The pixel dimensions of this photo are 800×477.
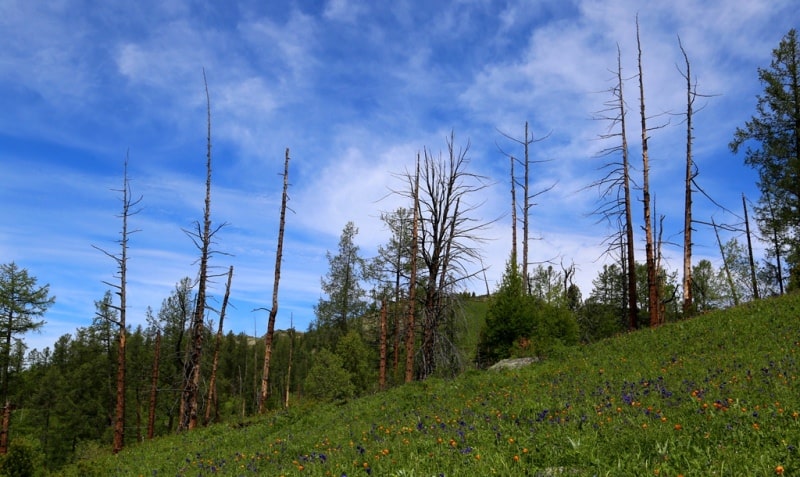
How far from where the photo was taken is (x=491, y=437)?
6656 millimetres

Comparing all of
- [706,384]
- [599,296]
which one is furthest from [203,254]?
[599,296]

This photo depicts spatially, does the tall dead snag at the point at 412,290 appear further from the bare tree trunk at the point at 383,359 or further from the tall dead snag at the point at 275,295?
the tall dead snag at the point at 275,295

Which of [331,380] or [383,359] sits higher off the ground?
[383,359]

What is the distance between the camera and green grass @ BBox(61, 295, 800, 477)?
493 centimetres

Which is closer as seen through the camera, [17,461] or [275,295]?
[17,461]

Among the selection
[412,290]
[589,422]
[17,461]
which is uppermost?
[412,290]

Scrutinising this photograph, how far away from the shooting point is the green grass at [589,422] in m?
4.93

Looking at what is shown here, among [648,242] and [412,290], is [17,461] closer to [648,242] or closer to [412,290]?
[412,290]

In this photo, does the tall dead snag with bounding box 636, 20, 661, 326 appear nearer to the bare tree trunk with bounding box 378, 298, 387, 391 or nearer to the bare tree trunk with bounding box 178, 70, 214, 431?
the bare tree trunk with bounding box 378, 298, 387, 391

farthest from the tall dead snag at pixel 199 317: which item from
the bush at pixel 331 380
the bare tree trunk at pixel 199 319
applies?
the bush at pixel 331 380

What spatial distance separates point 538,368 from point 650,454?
441 inches

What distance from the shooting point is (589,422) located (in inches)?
260

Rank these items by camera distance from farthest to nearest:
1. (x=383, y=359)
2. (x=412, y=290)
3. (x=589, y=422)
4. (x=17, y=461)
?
(x=383, y=359)
(x=412, y=290)
(x=17, y=461)
(x=589, y=422)

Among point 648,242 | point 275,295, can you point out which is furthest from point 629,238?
point 275,295
